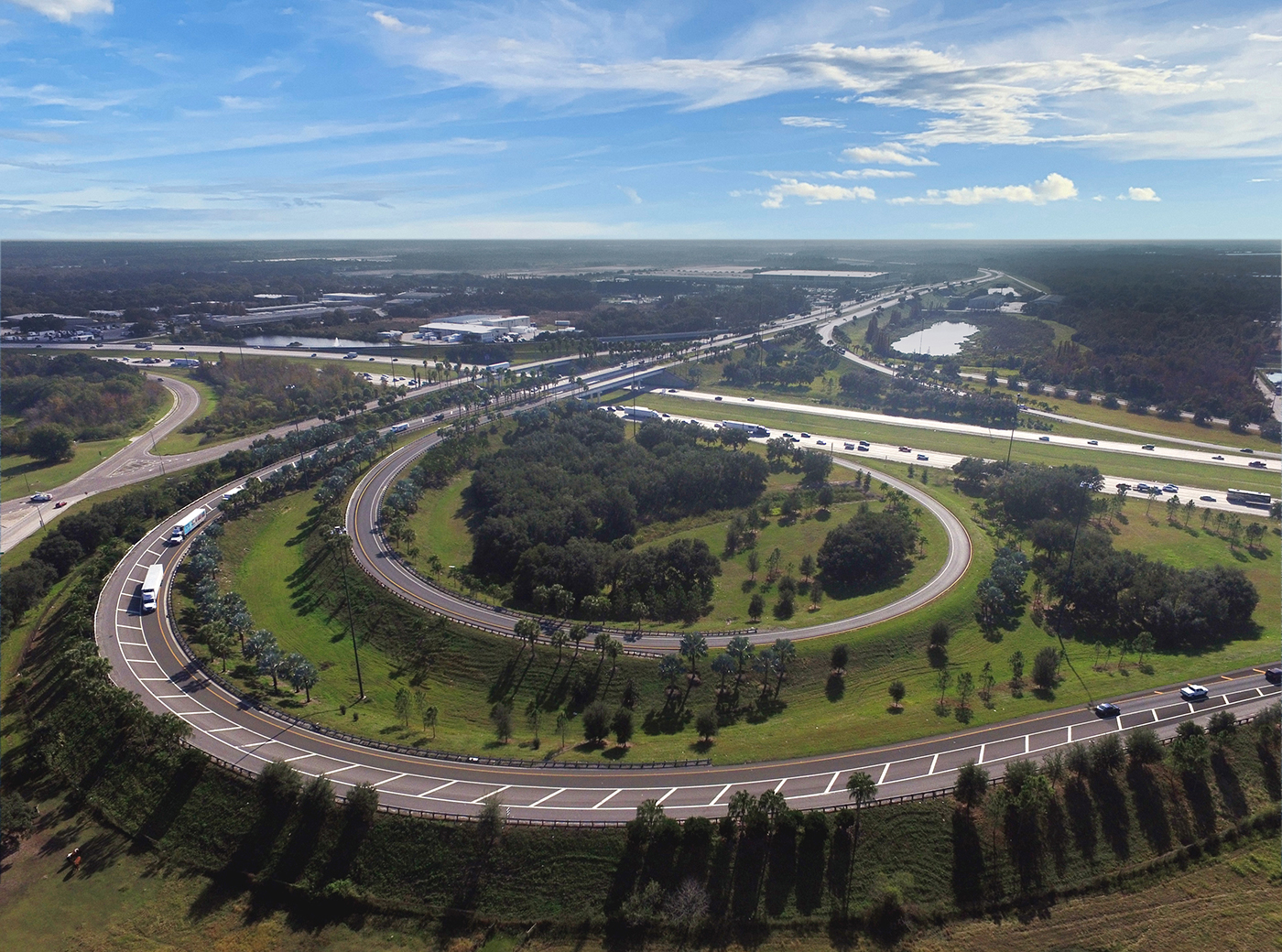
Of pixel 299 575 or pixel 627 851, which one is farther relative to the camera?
pixel 299 575

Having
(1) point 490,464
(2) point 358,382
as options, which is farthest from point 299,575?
(2) point 358,382

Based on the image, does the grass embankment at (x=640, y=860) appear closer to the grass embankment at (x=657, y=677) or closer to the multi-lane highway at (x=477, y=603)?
the grass embankment at (x=657, y=677)

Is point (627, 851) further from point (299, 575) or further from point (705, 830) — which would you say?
point (299, 575)

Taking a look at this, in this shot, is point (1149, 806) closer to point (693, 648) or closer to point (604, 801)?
point (693, 648)

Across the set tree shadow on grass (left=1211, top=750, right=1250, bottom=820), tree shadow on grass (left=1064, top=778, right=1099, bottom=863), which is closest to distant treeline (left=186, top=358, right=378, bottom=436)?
tree shadow on grass (left=1064, top=778, right=1099, bottom=863)

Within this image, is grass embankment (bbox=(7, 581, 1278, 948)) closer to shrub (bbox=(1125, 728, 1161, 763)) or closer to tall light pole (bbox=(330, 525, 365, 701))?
shrub (bbox=(1125, 728, 1161, 763))

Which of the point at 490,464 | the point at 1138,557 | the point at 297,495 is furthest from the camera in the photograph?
the point at 490,464
